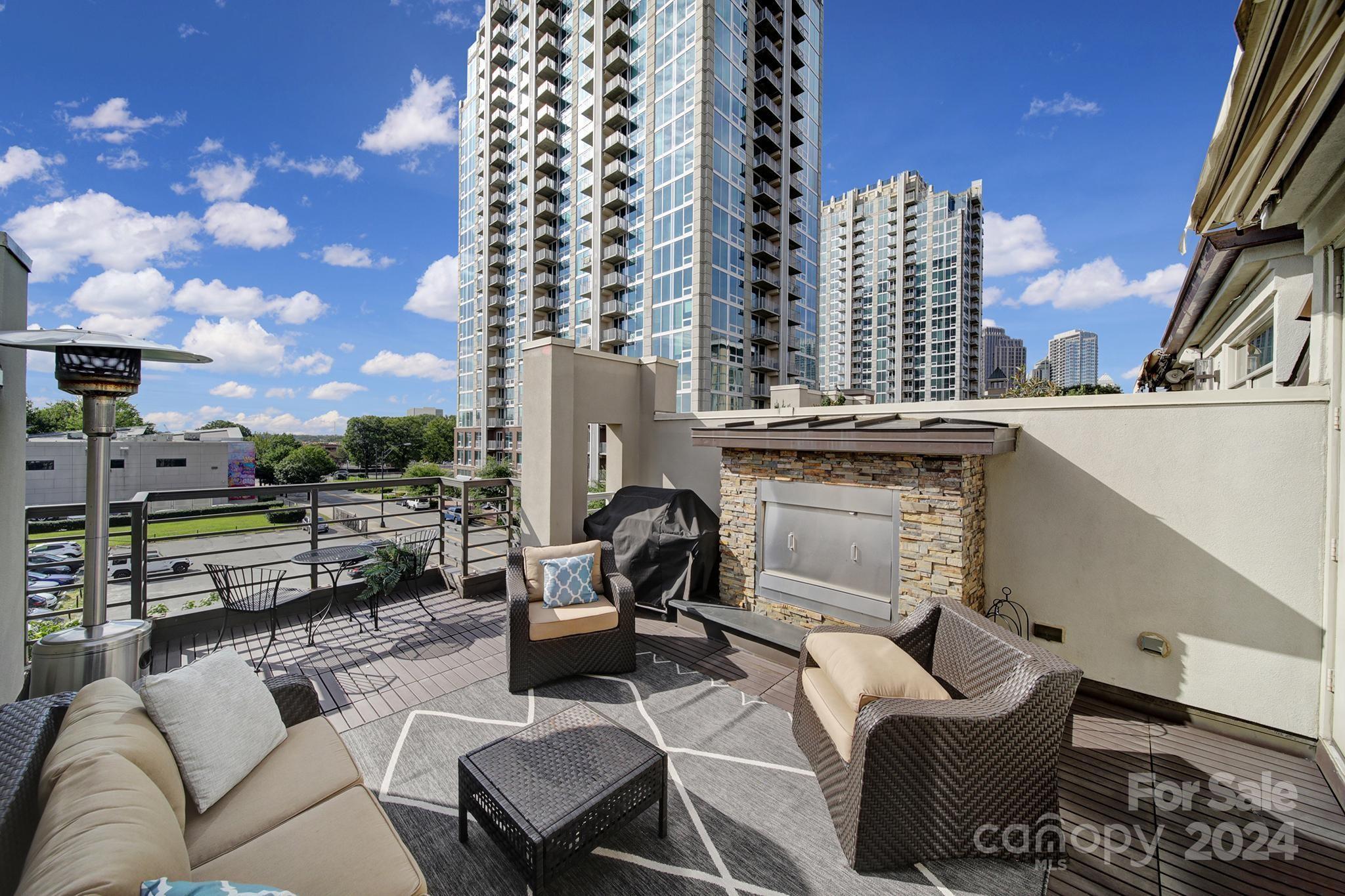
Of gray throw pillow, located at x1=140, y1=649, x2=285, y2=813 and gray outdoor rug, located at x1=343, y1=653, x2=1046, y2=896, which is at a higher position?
gray throw pillow, located at x1=140, y1=649, x2=285, y2=813

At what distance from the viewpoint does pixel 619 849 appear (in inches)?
89.7

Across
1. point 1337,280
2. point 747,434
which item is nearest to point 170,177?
point 747,434

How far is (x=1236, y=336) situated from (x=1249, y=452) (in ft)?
10.3

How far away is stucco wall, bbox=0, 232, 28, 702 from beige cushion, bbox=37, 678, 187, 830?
5.92 ft

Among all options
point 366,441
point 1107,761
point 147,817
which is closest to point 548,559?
point 147,817

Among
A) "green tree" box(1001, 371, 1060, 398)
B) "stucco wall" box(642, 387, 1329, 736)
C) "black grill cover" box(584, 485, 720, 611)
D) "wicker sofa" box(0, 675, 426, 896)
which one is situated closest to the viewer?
"wicker sofa" box(0, 675, 426, 896)

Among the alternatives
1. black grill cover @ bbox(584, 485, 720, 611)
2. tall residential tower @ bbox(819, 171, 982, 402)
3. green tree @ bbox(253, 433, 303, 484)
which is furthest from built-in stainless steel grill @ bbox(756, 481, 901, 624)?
green tree @ bbox(253, 433, 303, 484)

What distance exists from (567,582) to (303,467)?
154 feet

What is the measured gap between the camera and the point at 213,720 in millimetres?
1941

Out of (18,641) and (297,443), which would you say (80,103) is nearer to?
(18,641)

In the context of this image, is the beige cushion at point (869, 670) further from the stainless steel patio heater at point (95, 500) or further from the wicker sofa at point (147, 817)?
the stainless steel patio heater at point (95, 500)

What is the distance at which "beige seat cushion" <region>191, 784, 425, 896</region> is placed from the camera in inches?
58.7

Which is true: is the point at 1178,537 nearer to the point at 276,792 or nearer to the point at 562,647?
the point at 562,647

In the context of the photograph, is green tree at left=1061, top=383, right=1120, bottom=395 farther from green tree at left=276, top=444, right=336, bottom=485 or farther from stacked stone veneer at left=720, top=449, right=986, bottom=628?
green tree at left=276, top=444, right=336, bottom=485
